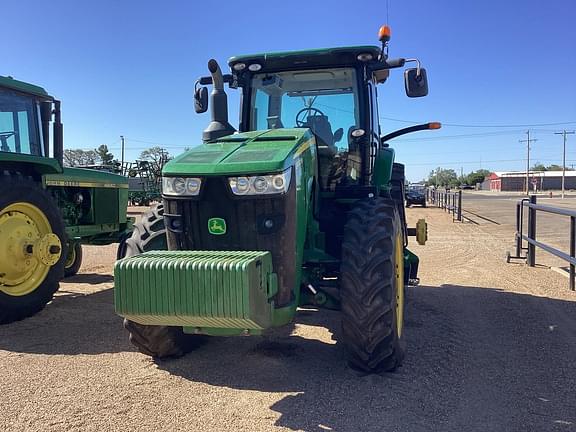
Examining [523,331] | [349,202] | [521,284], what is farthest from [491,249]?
[349,202]

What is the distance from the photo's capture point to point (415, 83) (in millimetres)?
4883

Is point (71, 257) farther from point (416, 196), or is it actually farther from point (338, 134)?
point (416, 196)

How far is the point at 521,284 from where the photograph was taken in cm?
754

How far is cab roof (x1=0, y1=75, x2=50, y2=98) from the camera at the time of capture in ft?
Result: 20.9

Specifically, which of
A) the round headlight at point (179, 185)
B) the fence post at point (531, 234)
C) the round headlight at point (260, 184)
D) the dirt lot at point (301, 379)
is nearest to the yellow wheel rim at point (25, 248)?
the dirt lot at point (301, 379)

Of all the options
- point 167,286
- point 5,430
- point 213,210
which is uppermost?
point 213,210

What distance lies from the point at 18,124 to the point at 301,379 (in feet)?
16.8

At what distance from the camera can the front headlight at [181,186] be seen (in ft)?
11.8

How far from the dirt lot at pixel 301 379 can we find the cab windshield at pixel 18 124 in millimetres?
2174

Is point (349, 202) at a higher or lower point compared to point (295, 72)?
lower

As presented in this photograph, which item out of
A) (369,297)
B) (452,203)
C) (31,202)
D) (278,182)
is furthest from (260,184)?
(452,203)

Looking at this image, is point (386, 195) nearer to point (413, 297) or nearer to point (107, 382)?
point (413, 297)

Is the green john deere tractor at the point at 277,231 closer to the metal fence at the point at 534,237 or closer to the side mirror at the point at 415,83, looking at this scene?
the side mirror at the point at 415,83

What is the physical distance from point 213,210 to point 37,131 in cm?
434
